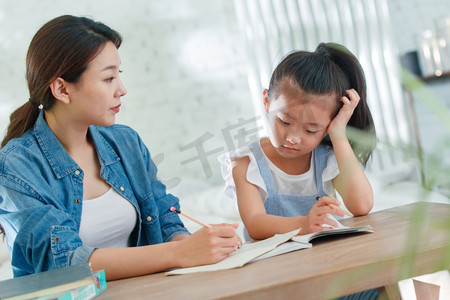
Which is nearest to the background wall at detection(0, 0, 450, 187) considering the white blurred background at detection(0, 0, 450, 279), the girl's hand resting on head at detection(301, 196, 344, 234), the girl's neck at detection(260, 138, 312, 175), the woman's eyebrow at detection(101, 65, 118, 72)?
the white blurred background at detection(0, 0, 450, 279)

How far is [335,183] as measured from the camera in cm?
139

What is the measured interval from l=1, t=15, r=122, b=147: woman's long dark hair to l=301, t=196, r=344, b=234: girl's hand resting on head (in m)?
0.64

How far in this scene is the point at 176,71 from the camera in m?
2.95

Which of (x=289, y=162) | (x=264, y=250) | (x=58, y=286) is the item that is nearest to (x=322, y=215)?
(x=264, y=250)

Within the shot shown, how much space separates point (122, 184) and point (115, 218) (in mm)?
91

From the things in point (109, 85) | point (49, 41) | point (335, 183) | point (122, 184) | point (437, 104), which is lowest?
point (335, 183)

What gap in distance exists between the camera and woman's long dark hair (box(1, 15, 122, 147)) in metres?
1.12

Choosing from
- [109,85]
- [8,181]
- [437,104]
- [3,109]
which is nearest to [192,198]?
[3,109]

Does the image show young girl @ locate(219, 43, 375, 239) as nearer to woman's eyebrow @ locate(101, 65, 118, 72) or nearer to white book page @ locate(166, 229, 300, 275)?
white book page @ locate(166, 229, 300, 275)

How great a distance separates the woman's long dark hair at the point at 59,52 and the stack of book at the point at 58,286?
20.5 inches

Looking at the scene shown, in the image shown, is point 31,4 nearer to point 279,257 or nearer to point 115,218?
point 115,218

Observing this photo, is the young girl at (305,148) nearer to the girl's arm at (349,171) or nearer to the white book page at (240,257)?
the girl's arm at (349,171)

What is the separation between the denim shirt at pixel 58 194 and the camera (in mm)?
896

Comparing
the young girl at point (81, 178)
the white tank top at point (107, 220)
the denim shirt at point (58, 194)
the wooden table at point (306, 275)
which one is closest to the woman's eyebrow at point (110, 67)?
the young girl at point (81, 178)
